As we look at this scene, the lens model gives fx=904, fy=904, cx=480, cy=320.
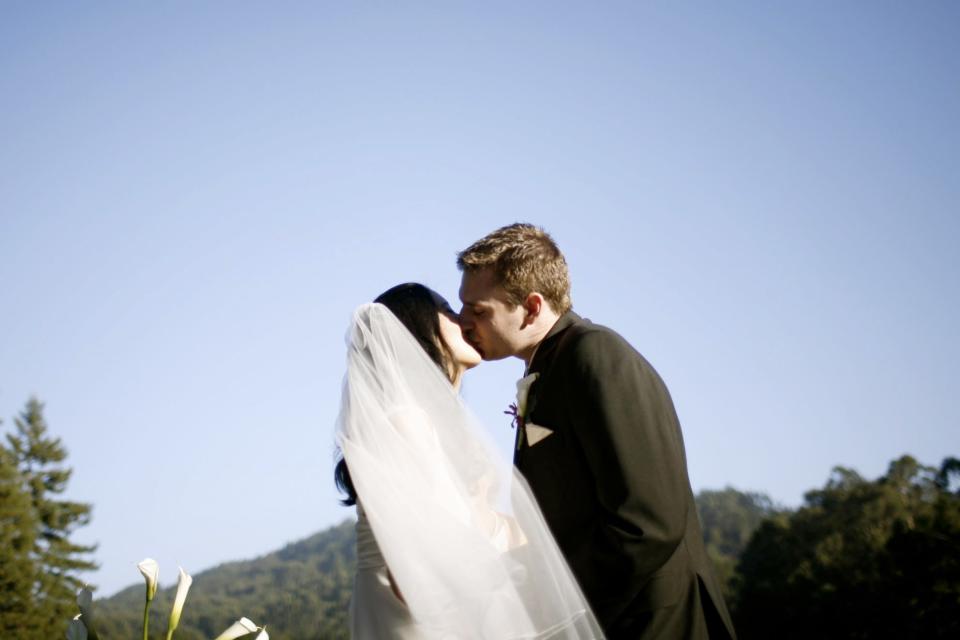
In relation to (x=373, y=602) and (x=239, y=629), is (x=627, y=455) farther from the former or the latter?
(x=239, y=629)

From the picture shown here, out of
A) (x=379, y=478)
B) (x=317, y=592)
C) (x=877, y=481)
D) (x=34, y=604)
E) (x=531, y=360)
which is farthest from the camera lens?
(x=317, y=592)

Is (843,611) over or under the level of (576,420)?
under

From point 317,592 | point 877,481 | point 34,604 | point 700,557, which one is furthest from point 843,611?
point 317,592

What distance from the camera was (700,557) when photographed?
4250mm

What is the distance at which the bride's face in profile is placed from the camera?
4.88 m

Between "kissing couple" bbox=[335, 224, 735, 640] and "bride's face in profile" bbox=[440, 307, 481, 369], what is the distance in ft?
0.09

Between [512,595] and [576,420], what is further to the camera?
[576,420]

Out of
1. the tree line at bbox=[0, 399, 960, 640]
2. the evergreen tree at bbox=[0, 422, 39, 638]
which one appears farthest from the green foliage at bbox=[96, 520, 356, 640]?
the evergreen tree at bbox=[0, 422, 39, 638]

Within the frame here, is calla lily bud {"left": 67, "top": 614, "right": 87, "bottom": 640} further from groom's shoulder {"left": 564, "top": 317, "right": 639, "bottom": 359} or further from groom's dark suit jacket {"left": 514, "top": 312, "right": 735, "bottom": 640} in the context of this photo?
groom's shoulder {"left": 564, "top": 317, "right": 639, "bottom": 359}

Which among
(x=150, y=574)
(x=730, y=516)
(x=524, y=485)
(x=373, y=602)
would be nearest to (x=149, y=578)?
(x=150, y=574)

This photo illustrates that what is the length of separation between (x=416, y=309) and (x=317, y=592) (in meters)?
89.2

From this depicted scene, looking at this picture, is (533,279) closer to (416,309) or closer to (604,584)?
(416,309)

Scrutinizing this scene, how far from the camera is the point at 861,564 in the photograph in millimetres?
48844

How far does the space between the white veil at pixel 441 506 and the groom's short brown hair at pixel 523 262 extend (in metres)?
0.56
